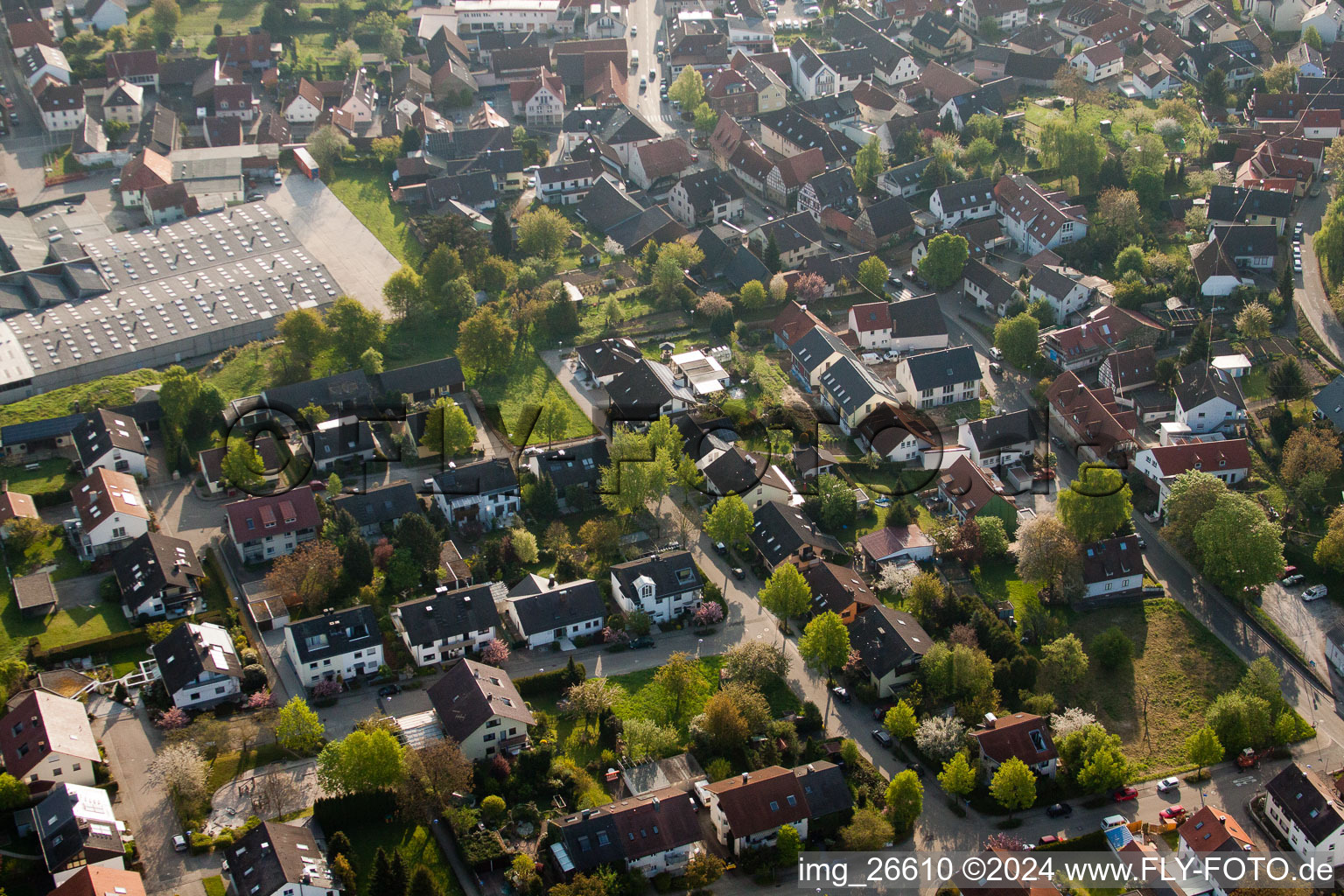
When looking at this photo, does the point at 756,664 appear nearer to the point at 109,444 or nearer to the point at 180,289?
the point at 109,444

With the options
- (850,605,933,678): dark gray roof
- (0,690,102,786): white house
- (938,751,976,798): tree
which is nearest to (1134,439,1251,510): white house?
(850,605,933,678): dark gray roof

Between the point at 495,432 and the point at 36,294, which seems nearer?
the point at 495,432

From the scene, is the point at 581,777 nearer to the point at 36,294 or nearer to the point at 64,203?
the point at 36,294

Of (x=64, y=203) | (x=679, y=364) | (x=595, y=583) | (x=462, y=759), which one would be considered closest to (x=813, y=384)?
(x=679, y=364)

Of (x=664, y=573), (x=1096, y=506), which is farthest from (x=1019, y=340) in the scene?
(x=664, y=573)

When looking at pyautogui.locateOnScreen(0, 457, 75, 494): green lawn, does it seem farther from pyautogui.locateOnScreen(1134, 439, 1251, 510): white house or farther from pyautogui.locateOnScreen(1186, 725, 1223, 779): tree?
pyautogui.locateOnScreen(1134, 439, 1251, 510): white house
